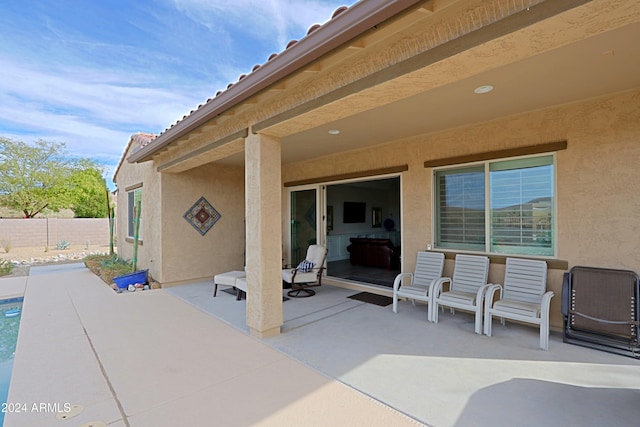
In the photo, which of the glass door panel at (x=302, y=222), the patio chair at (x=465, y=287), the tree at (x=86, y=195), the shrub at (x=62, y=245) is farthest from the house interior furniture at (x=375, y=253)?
the tree at (x=86, y=195)

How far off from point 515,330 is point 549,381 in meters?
1.43

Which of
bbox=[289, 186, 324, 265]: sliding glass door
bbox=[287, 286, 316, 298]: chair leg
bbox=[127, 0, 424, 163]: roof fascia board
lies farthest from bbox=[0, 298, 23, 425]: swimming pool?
bbox=[289, 186, 324, 265]: sliding glass door

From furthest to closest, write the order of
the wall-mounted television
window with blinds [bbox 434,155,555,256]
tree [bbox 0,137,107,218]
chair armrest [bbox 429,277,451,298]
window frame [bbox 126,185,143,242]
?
tree [bbox 0,137,107,218] < the wall-mounted television < window frame [bbox 126,185,143,242] < chair armrest [bbox 429,277,451,298] < window with blinds [bbox 434,155,555,256]

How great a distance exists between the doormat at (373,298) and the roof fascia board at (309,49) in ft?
13.5

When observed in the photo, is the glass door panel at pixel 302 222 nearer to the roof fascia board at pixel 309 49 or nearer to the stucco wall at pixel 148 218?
the stucco wall at pixel 148 218

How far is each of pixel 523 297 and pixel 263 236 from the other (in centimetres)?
369

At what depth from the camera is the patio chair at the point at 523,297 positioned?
361 cm

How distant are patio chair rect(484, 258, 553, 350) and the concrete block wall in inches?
807

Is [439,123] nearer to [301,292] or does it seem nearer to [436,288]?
[436,288]

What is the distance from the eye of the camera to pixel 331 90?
3.00m

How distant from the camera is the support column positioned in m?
4.02

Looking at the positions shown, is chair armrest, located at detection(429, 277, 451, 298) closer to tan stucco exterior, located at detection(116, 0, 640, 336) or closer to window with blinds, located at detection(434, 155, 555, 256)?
tan stucco exterior, located at detection(116, 0, 640, 336)

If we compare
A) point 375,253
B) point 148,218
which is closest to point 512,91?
point 375,253

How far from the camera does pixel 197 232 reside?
7758 mm
